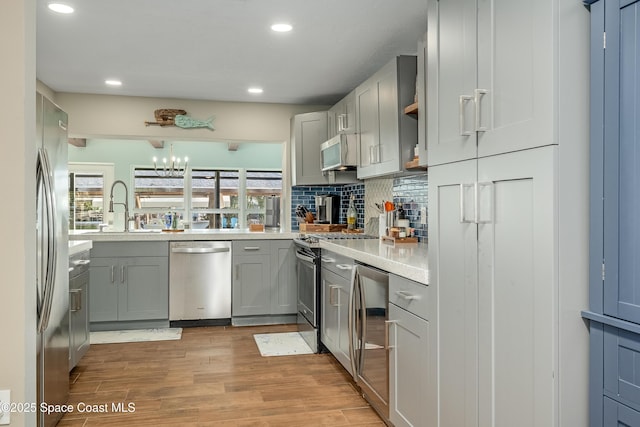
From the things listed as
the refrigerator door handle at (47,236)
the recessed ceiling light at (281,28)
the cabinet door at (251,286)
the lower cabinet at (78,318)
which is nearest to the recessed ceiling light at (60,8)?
the refrigerator door handle at (47,236)

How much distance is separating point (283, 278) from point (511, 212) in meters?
3.80

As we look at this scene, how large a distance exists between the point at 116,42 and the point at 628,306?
3548 mm

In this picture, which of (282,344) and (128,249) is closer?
(282,344)

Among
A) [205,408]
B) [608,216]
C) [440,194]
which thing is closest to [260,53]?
[440,194]

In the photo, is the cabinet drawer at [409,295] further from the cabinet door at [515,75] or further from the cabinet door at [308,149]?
the cabinet door at [308,149]

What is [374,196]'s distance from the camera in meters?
4.88

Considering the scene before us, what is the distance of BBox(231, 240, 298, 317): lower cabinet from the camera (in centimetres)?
517

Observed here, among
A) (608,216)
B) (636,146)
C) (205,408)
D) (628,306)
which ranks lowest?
(205,408)

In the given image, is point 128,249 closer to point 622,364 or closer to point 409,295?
point 409,295

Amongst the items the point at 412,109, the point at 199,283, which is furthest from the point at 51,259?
the point at 199,283
